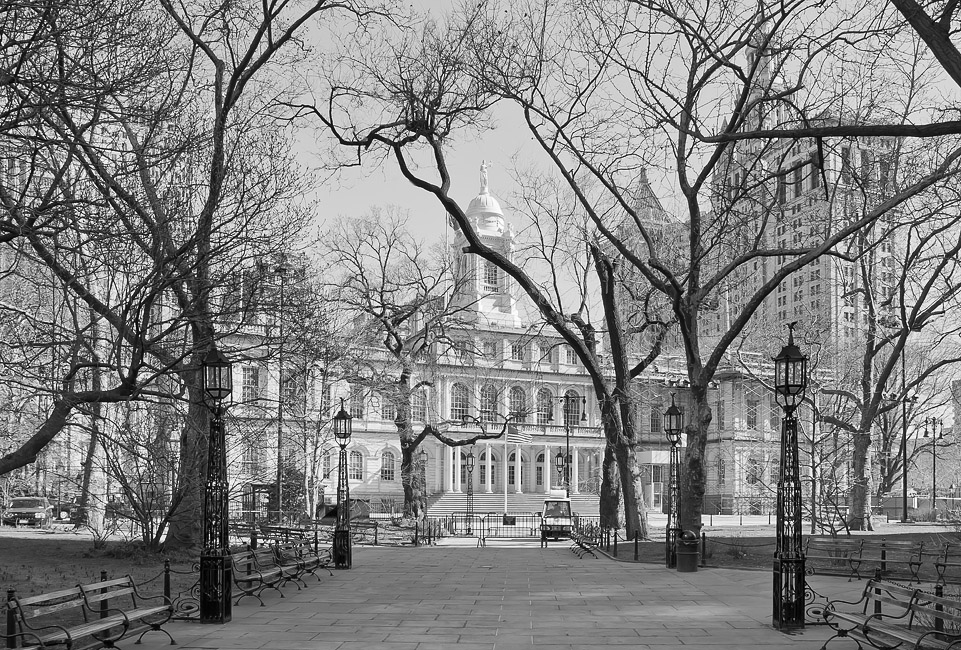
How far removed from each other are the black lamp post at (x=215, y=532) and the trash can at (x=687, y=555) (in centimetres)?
1037

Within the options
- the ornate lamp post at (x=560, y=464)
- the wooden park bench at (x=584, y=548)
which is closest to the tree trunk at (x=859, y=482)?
the wooden park bench at (x=584, y=548)

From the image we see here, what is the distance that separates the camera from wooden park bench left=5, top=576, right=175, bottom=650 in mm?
8930

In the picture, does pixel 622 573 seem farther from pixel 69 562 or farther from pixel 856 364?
pixel 856 364

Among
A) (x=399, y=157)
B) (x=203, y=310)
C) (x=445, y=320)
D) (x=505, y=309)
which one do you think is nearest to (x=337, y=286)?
(x=445, y=320)

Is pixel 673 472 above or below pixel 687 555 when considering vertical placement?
above

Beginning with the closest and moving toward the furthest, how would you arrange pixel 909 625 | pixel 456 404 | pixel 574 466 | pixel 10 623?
pixel 10 623 < pixel 909 625 < pixel 456 404 < pixel 574 466

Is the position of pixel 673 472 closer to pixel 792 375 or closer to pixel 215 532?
pixel 792 375

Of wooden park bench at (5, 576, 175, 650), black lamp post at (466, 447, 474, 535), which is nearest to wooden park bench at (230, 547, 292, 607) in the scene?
wooden park bench at (5, 576, 175, 650)

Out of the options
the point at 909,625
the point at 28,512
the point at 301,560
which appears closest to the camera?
the point at 909,625

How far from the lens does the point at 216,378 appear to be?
13.3 meters

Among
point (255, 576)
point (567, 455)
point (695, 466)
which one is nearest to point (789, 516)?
point (255, 576)

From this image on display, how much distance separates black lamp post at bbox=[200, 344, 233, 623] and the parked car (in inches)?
1191

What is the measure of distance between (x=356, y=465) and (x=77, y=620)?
6058cm

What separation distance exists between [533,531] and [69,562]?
22.2m
